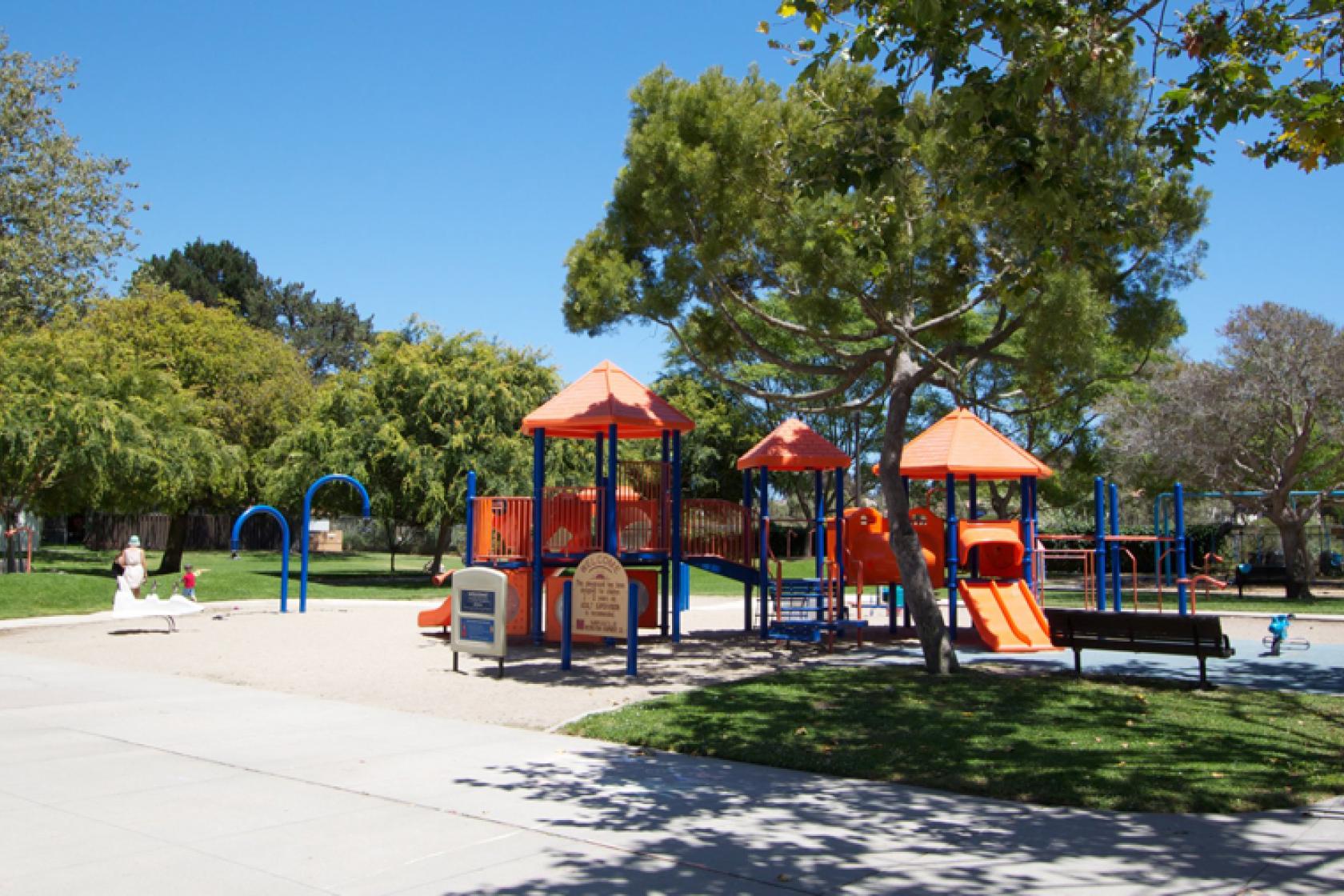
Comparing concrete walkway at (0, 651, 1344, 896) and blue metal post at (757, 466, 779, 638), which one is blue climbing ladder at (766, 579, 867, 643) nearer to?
blue metal post at (757, 466, 779, 638)

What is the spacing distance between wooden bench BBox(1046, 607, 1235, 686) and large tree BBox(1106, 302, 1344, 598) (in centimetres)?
1806

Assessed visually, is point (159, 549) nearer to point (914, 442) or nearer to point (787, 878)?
point (914, 442)

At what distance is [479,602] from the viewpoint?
14.6 m

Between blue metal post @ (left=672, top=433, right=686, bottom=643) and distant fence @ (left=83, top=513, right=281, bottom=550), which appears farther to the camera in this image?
distant fence @ (left=83, top=513, right=281, bottom=550)

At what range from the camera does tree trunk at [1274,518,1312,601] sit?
32000 mm

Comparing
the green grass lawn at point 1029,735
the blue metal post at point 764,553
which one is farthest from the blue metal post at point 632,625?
the blue metal post at point 764,553

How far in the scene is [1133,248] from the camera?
14836 millimetres

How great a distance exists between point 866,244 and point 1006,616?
866 centimetres

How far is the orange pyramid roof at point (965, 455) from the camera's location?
19.8 metres

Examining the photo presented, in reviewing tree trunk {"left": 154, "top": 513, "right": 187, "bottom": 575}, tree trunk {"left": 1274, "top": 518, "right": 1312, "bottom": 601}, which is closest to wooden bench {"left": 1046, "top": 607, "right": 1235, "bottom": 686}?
tree trunk {"left": 1274, "top": 518, "right": 1312, "bottom": 601}

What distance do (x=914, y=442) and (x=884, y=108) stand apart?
13560 mm

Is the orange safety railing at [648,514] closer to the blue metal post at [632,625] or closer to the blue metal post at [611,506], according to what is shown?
the blue metal post at [611,506]

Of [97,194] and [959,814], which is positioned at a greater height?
[97,194]

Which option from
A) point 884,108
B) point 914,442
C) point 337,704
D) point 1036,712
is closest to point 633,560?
point 914,442
